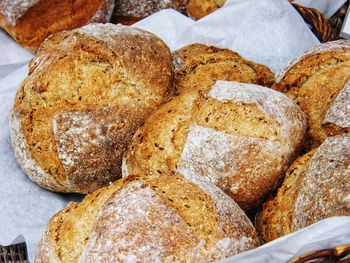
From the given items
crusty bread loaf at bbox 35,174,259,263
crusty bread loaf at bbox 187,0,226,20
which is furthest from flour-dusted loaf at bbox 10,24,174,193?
crusty bread loaf at bbox 187,0,226,20

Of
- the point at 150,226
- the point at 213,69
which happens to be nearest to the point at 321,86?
the point at 213,69

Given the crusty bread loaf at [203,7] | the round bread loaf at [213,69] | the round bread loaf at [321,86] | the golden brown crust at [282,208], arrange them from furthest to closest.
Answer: the crusty bread loaf at [203,7], the round bread loaf at [213,69], the round bread loaf at [321,86], the golden brown crust at [282,208]

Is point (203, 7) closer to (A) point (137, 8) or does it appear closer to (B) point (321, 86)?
(A) point (137, 8)

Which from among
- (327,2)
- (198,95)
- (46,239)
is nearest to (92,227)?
(46,239)

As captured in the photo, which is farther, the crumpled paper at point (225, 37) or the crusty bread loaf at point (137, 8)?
the crusty bread loaf at point (137, 8)

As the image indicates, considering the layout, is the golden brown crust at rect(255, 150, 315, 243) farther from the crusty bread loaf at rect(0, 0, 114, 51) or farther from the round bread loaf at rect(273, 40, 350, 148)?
the crusty bread loaf at rect(0, 0, 114, 51)

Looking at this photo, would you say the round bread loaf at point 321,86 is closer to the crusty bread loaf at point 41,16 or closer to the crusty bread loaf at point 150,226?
the crusty bread loaf at point 150,226

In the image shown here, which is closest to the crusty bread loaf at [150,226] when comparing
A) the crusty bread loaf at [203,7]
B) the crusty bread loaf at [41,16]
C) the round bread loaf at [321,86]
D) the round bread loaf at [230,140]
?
the round bread loaf at [230,140]

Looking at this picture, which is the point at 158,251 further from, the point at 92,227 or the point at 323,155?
the point at 323,155
